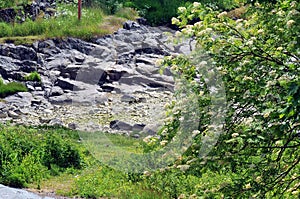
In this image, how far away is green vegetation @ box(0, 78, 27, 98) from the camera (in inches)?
794

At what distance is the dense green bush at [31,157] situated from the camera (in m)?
10.6

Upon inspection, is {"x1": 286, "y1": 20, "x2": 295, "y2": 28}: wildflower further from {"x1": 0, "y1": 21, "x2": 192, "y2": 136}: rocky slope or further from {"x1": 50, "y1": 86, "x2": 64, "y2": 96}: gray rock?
{"x1": 50, "y1": 86, "x2": 64, "y2": 96}: gray rock

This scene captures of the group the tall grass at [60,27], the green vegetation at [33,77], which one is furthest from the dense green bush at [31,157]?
the tall grass at [60,27]

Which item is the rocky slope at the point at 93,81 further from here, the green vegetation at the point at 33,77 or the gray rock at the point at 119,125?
the green vegetation at the point at 33,77

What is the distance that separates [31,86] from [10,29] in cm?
447

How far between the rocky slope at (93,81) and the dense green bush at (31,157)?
4.08 meters

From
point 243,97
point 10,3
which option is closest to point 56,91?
point 10,3

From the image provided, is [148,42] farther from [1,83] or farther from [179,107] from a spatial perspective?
[179,107]

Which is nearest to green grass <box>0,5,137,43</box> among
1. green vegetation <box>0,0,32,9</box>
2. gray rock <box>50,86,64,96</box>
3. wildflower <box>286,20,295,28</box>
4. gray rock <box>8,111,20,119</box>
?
green vegetation <box>0,0,32,9</box>

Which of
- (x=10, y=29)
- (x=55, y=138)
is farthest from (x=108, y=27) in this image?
(x=55, y=138)

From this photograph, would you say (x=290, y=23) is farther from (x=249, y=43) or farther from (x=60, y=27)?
(x=60, y=27)

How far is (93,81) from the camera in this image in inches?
881

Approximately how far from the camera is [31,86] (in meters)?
21.2

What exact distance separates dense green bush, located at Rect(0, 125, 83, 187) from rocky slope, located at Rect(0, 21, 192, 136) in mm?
4082
